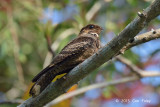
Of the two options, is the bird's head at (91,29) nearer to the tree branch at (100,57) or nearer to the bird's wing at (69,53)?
the bird's wing at (69,53)

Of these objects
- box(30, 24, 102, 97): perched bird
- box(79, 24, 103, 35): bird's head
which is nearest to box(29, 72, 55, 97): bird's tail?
box(30, 24, 102, 97): perched bird

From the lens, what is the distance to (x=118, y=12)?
27.0 feet

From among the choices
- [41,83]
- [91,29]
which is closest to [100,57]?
[41,83]

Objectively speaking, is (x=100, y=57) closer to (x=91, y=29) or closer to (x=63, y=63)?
(x=63, y=63)

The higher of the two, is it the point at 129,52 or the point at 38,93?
the point at 129,52

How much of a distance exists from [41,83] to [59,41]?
310 cm

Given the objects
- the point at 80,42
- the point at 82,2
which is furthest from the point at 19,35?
the point at 80,42

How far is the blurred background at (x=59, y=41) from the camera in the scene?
660 cm

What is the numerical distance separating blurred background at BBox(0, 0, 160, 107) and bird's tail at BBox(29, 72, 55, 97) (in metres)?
2.09

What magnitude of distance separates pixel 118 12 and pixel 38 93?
16.3ft

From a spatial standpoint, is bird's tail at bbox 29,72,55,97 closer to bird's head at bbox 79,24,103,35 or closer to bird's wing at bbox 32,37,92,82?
bird's wing at bbox 32,37,92,82

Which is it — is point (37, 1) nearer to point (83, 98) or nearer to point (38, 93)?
point (83, 98)

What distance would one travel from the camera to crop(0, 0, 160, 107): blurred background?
6.60m

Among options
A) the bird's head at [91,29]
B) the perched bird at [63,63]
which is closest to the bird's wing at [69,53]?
the perched bird at [63,63]
